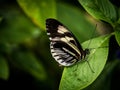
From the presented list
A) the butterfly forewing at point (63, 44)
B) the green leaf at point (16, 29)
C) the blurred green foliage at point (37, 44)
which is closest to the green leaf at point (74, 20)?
the blurred green foliage at point (37, 44)

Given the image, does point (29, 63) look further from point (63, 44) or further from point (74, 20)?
point (63, 44)

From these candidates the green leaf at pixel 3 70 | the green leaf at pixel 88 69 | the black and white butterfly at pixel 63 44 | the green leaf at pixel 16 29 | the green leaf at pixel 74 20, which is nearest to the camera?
the green leaf at pixel 88 69

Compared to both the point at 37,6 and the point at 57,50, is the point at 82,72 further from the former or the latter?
the point at 37,6

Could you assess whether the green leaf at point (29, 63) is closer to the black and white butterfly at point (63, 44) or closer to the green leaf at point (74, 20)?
the green leaf at point (74, 20)

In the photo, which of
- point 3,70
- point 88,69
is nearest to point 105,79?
point 3,70

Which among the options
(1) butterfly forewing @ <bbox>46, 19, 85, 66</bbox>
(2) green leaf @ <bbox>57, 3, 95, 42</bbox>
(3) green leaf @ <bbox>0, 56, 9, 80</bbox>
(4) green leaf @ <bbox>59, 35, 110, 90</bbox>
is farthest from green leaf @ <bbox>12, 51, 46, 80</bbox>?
(4) green leaf @ <bbox>59, 35, 110, 90</bbox>

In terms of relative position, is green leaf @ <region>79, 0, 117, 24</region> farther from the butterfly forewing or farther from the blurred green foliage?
the blurred green foliage
